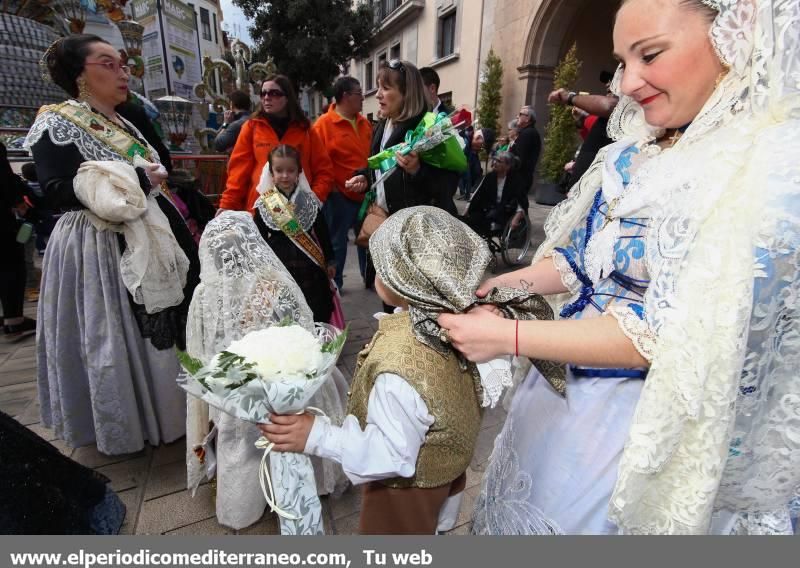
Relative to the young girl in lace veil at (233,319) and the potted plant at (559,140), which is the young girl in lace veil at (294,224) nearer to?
the young girl in lace veil at (233,319)

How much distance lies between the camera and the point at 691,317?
80cm

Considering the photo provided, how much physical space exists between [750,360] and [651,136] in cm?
70

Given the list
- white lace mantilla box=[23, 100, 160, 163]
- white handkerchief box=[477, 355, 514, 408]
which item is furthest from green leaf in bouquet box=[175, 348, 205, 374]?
white lace mantilla box=[23, 100, 160, 163]

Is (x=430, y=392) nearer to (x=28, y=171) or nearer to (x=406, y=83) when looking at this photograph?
(x=406, y=83)

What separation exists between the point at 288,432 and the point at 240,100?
20.5 ft

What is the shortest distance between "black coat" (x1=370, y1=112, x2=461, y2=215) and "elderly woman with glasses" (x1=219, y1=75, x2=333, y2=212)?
0.96 meters

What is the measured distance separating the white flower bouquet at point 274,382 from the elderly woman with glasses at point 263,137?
268 centimetres

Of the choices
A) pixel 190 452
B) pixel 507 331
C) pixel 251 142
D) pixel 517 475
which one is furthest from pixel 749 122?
pixel 251 142

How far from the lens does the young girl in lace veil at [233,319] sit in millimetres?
1788

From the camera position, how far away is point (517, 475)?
121cm

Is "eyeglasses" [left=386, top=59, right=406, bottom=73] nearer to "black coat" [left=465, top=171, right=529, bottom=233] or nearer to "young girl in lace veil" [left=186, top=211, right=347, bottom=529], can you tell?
"young girl in lace veil" [left=186, top=211, right=347, bottom=529]

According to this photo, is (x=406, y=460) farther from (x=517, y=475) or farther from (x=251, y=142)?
(x=251, y=142)

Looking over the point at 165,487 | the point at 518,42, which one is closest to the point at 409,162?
the point at 165,487

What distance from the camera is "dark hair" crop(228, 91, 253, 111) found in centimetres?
606
